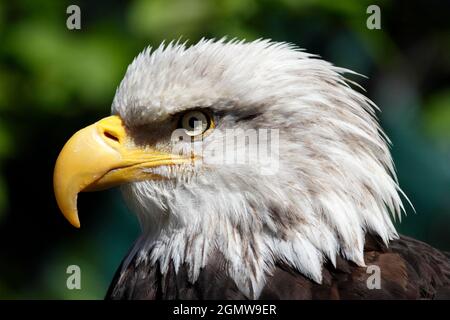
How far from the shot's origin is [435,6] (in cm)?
451

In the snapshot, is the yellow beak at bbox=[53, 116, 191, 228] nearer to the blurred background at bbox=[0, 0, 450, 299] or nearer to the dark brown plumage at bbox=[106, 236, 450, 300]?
the dark brown plumage at bbox=[106, 236, 450, 300]

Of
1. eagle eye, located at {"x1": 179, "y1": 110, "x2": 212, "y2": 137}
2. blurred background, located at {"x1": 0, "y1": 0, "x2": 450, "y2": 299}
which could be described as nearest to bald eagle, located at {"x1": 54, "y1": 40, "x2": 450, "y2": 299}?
eagle eye, located at {"x1": 179, "y1": 110, "x2": 212, "y2": 137}

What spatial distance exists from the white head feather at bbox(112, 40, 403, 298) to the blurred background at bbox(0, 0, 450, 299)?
50.6 inches

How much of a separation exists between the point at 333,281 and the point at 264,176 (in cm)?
32

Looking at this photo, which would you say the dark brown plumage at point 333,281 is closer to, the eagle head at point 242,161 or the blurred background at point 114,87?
the eagle head at point 242,161

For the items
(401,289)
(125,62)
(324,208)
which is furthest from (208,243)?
(125,62)

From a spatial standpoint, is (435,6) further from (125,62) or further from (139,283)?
(139,283)

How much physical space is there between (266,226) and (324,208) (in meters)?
0.16

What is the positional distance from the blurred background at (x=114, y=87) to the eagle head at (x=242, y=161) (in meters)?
1.29

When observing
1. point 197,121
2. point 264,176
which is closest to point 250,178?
point 264,176

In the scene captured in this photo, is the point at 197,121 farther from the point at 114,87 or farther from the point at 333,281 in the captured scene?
the point at 114,87

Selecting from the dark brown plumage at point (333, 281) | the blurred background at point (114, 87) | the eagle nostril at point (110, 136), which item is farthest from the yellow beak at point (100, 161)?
the blurred background at point (114, 87)

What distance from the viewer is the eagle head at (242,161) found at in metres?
2.21

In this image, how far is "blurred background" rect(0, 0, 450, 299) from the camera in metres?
3.71
